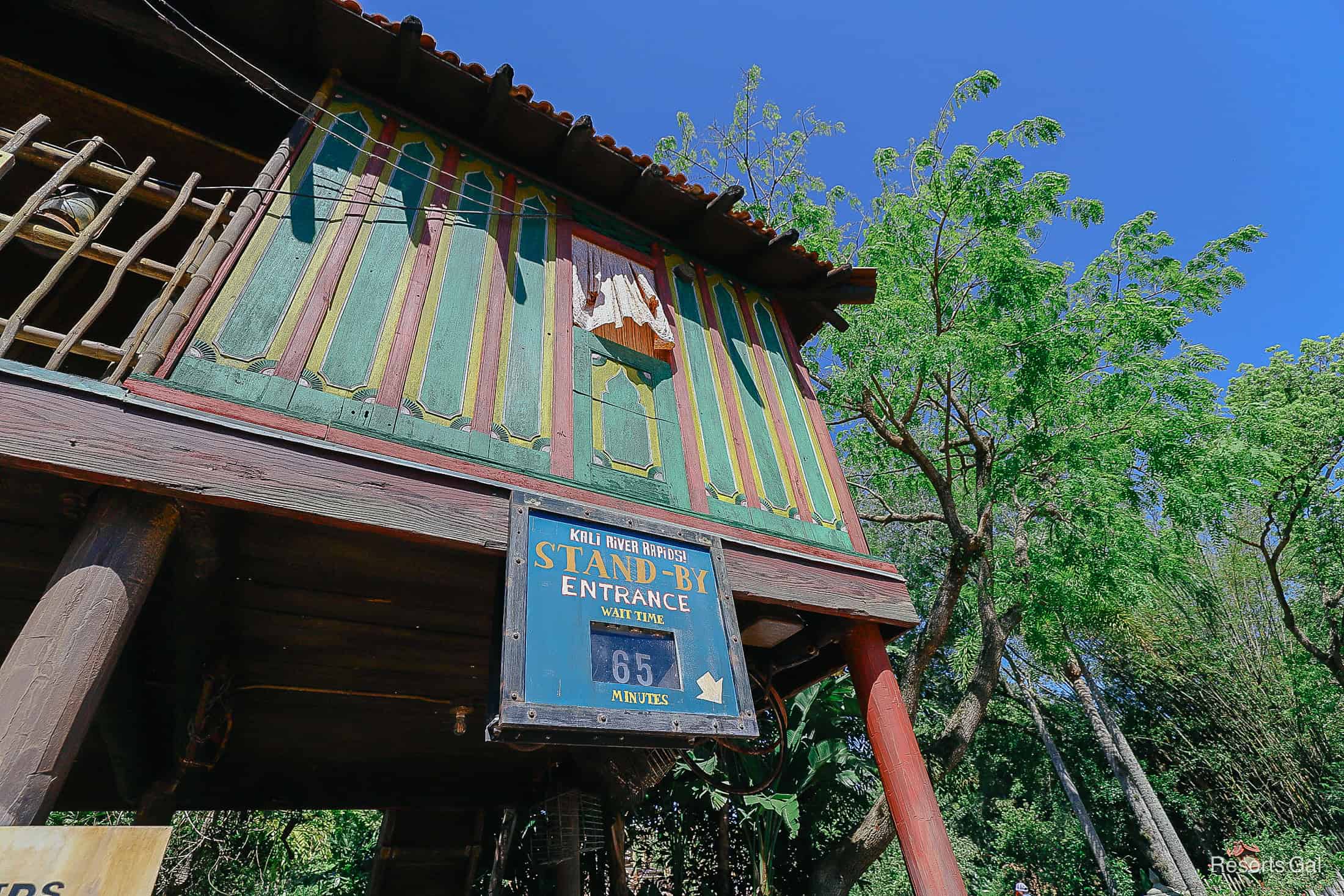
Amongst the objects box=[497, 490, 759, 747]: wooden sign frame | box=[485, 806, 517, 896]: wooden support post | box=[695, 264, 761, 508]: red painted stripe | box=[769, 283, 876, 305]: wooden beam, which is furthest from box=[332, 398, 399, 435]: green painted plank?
box=[485, 806, 517, 896]: wooden support post

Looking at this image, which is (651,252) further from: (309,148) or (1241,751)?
(1241,751)

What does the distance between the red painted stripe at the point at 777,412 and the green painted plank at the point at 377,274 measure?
2914 millimetres

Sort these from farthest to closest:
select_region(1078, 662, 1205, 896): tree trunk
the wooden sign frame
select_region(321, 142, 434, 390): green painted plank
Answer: select_region(1078, 662, 1205, 896): tree trunk → select_region(321, 142, 434, 390): green painted plank → the wooden sign frame

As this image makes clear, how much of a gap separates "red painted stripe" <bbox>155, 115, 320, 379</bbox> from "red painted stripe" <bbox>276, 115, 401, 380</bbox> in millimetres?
363

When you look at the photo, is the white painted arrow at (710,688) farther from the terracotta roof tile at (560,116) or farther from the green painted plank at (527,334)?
the terracotta roof tile at (560,116)

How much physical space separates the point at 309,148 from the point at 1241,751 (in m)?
24.8

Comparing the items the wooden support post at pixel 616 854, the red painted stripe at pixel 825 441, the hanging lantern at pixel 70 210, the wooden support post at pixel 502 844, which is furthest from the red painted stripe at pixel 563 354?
the wooden support post at pixel 502 844

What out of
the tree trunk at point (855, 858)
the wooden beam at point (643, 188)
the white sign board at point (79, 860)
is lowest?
the white sign board at point (79, 860)

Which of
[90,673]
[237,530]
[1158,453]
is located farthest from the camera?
[1158,453]

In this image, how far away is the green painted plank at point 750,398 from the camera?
4.85m

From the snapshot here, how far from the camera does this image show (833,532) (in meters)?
4.94

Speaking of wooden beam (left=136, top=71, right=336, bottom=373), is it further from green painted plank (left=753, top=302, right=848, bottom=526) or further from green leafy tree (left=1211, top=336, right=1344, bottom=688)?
green leafy tree (left=1211, top=336, right=1344, bottom=688)

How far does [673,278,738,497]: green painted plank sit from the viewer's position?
4.62 m

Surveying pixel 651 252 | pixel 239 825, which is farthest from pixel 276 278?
pixel 239 825
